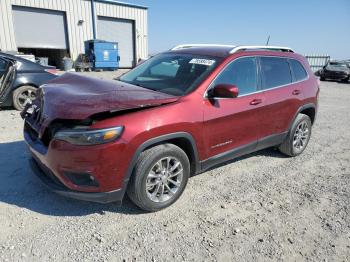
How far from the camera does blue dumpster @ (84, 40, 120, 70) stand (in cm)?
2120

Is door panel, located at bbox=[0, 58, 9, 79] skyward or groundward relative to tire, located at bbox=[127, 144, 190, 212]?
skyward

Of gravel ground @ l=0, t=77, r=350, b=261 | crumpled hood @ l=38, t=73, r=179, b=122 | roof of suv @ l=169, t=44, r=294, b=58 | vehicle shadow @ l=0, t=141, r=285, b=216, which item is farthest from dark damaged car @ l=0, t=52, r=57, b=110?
roof of suv @ l=169, t=44, r=294, b=58

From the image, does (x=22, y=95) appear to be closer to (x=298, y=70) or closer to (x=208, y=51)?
(x=208, y=51)

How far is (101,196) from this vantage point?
2871 millimetres

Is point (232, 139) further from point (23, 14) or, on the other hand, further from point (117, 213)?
point (23, 14)

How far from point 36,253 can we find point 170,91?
2.11 metres

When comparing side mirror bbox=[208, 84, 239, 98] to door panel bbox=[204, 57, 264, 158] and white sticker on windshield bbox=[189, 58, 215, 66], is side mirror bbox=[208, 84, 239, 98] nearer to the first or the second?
door panel bbox=[204, 57, 264, 158]

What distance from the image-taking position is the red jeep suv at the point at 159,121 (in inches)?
109

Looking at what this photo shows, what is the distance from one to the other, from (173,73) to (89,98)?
1.36 meters

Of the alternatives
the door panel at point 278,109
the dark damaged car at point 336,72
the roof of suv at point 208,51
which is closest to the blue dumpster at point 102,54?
the dark damaged car at point 336,72

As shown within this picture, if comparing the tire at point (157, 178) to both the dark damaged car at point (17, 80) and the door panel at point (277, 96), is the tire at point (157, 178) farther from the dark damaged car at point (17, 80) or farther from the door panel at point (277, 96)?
the dark damaged car at point (17, 80)

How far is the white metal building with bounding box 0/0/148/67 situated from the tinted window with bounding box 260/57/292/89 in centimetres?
1948

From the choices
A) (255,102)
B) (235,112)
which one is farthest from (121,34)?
(235,112)

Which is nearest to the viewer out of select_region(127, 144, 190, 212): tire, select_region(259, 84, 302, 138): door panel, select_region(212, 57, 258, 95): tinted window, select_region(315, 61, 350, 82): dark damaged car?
select_region(127, 144, 190, 212): tire
